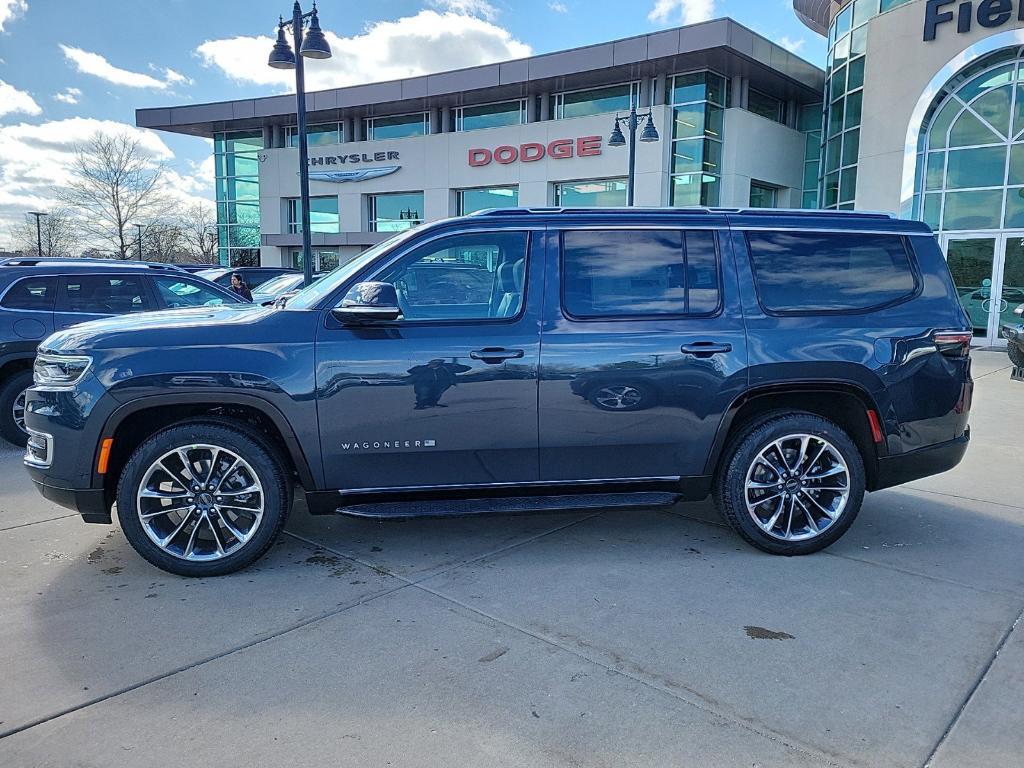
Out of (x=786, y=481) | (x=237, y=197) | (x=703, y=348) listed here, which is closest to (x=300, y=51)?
(x=703, y=348)

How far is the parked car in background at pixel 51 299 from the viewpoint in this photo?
7.16 m

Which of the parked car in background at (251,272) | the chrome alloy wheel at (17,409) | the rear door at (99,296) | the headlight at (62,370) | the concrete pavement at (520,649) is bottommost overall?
the concrete pavement at (520,649)

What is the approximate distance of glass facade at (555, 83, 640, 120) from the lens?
28594mm

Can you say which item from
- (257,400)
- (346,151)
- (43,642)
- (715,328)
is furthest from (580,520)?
(346,151)

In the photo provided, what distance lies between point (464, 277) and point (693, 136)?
996 inches

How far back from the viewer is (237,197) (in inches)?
1571

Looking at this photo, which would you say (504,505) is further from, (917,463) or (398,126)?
(398,126)

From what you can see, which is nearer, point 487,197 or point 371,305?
point 371,305

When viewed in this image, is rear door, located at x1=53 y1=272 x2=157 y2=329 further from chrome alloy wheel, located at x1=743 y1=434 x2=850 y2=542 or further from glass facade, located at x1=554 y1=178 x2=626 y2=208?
glass facade, located at x1=554 y1=178 x2=626 y2=208

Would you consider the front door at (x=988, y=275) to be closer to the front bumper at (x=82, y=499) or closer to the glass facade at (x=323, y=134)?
the front bumper at (x=82, y=499)

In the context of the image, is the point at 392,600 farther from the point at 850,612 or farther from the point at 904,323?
the point at 904,323

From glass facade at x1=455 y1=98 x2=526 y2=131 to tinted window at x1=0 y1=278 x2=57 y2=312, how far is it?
26.3m

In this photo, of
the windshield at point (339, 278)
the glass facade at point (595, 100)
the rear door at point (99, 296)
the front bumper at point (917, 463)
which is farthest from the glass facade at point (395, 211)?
the front bumper at point (917, 463)

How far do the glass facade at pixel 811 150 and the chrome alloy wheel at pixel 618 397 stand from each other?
29271 millimetres
